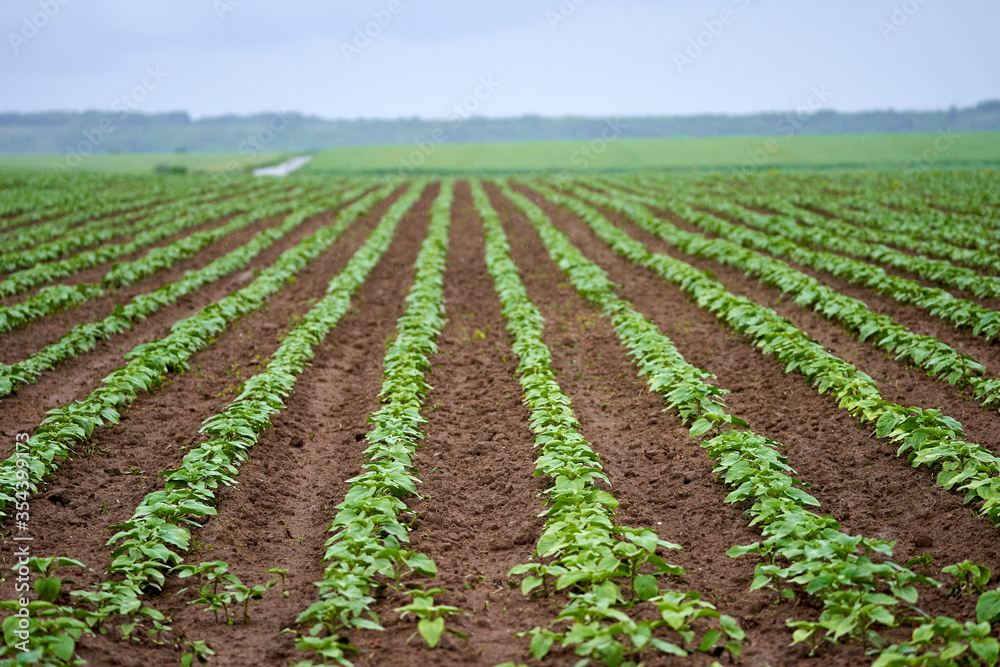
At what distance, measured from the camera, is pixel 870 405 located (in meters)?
6.95

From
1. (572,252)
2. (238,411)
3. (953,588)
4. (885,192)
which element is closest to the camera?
(953,588)

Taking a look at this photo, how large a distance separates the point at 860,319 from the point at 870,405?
140 inches

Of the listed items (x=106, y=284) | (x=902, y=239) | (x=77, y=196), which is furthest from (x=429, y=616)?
(x=77, y=196)

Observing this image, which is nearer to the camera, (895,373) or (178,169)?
(895,373)

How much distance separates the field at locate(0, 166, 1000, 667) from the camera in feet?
13.6

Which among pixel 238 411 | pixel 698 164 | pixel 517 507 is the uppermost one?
pixel 698 164

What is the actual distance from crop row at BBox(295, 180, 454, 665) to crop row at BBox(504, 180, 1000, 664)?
89.2 inches

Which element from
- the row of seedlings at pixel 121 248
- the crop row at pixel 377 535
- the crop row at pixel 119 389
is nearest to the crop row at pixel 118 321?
the crop row at pixel 119 389

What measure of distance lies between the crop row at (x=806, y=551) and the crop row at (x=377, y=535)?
226 cm

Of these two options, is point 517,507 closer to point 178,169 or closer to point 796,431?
point 796,431

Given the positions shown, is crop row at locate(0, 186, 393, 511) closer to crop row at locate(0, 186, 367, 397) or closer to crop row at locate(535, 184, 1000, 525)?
crop row at locate(0, 186, 367, 397)

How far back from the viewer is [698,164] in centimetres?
7175

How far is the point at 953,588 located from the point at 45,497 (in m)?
7.05

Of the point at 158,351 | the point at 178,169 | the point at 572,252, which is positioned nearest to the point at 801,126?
the point at 178,169
